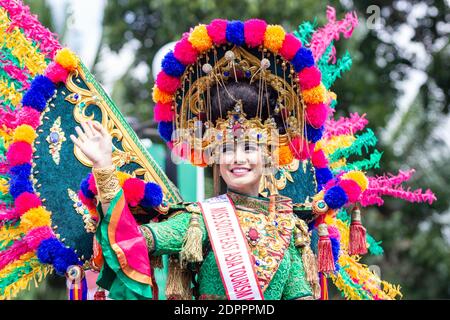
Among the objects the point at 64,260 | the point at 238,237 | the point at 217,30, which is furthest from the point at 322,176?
the point at 64,260

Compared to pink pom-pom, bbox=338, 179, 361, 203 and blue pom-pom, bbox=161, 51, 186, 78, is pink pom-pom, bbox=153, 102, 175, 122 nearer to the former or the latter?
blue pom-pom, bbox=161, 51, 186, 78

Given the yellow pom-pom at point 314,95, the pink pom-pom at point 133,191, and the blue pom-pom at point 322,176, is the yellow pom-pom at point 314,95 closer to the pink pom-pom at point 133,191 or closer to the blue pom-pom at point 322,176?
the blue pom-pom at point 322,176

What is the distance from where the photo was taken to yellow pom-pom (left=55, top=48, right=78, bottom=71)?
4.62m

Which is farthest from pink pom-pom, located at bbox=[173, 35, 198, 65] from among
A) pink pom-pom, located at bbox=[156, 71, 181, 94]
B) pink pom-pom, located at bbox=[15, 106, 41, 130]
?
pink pom-pom, located at bbox=[15, 106, 41, 130]

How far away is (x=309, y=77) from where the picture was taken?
4.40 metres

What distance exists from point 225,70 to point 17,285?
5.41 ft

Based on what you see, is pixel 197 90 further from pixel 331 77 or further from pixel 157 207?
pixel 331 77

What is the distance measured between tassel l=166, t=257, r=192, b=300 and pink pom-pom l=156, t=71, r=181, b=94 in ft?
2.96

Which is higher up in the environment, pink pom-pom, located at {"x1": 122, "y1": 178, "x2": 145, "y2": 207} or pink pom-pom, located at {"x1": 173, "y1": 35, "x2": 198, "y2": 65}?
pink pom-pom, located at {"x1": 173, "y1": 35, "x2": 198, "y2": 65}

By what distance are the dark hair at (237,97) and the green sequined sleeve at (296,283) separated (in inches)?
30.6

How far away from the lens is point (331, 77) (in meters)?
5.44

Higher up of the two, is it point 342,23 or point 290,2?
point 290,2

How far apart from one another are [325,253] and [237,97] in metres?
0.98
